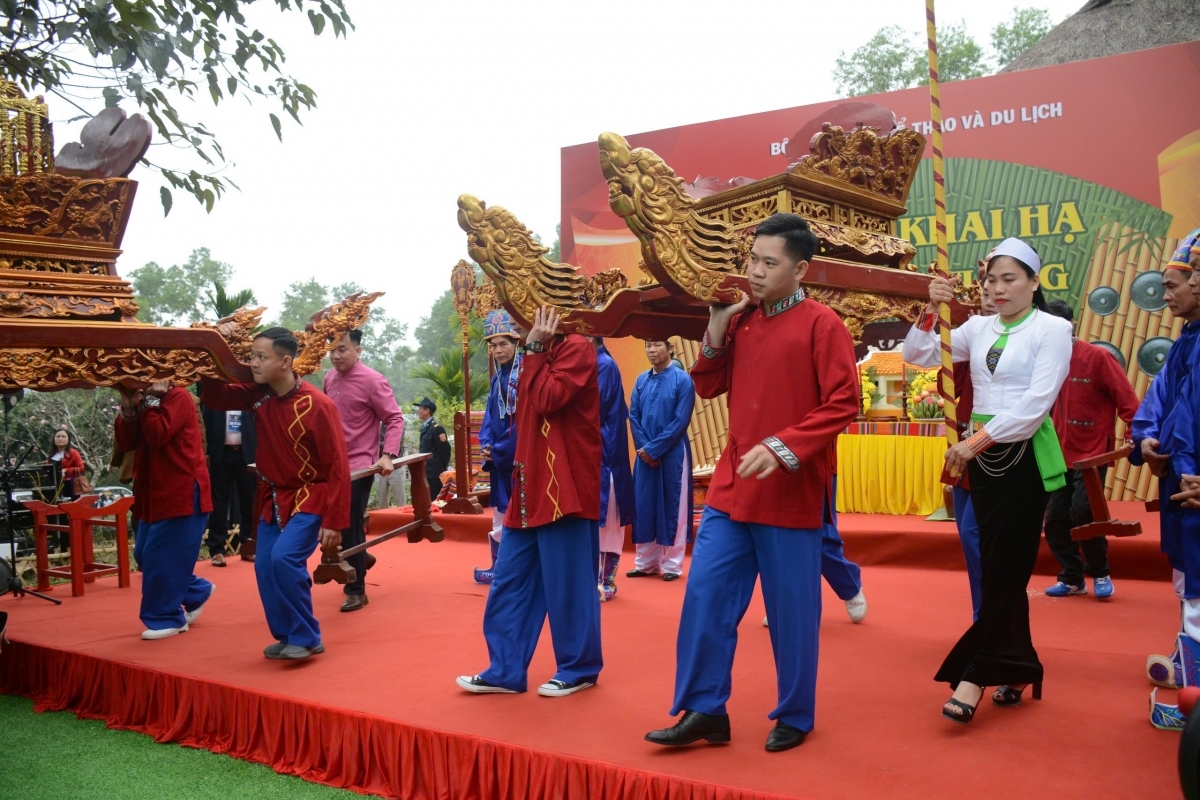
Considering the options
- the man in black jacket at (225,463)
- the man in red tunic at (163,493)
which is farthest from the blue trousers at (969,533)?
the man in black jacket at (225,463)

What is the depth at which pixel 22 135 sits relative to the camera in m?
4.39

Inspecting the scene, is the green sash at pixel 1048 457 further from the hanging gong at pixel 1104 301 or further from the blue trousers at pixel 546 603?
the hanging gong at pixel 1104 301

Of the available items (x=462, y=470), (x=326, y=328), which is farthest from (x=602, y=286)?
(x=462, y=470)

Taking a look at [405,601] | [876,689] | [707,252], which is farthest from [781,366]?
[405,601]

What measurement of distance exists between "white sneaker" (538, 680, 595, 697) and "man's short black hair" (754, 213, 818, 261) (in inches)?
67.1

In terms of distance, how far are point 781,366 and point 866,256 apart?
1.44 meters

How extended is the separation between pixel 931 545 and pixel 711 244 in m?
3.83

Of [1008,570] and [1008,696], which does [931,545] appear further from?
[1008,570]

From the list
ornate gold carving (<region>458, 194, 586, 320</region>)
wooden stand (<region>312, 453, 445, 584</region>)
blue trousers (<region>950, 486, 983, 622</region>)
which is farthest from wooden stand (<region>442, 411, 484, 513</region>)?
blue trousers (<region>950, 486, 983, 622</region>)

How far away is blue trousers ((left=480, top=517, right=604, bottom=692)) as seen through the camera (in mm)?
3492

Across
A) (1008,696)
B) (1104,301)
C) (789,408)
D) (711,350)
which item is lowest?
(1008,696)

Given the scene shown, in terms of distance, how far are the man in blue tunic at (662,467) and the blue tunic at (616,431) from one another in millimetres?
835

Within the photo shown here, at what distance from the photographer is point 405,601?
544 cm

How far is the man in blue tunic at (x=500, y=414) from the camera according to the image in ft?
15.8
